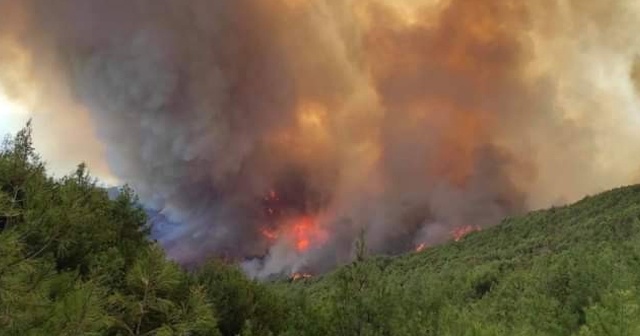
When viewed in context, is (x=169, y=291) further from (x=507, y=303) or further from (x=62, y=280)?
(x=507, y=303)

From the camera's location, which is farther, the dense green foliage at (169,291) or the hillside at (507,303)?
the hillside at (507,303)

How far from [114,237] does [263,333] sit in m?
7.37

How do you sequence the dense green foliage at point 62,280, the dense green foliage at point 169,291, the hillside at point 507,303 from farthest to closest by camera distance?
the hillside at point 507,303 → the dense green foliage at point 169,291 → the dense green foliage at point 62,280

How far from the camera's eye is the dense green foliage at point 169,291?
7.28m

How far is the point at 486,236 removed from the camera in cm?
16788

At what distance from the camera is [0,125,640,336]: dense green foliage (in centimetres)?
728

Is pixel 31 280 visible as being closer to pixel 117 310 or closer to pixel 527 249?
pixel 117 310

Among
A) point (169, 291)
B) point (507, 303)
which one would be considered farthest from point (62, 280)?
point (507, 303)

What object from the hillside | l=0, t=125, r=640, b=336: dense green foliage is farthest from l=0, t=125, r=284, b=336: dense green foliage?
the hillside

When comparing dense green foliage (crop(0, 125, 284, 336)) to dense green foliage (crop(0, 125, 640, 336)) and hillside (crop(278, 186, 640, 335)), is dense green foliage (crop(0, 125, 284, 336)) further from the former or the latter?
hillside (crop(278, 186, 640, 335))

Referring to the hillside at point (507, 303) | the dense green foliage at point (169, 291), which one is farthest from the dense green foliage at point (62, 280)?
the hillside at point (507, 303)

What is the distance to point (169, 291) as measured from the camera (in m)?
13.7

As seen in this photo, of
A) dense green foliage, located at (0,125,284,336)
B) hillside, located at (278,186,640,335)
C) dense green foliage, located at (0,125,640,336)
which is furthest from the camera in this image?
hillside, located at (278,186,640,335)

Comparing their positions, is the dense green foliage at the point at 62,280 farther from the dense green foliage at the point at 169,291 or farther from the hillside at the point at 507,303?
the hillside at the point at 507,303
